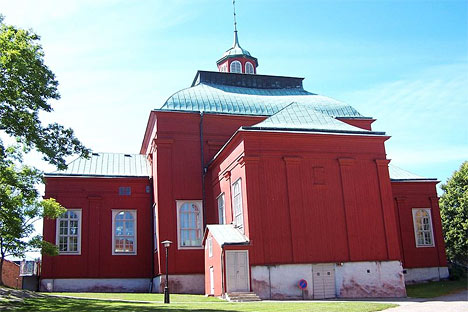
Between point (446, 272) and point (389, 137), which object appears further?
point (446, 272)

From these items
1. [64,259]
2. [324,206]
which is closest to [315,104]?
[324,206]

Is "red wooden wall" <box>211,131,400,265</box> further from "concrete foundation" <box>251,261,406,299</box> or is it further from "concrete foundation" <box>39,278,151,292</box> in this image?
"concrete foundation" <box>39,278,151,292</box>

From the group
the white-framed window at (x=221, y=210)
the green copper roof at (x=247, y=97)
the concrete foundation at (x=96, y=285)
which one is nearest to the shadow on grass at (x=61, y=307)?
the concrete foundation at (x=96, y=285)

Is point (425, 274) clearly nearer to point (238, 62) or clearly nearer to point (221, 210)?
point (221, 210)

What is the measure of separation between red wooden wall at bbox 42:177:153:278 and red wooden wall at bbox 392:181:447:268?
14473 mm

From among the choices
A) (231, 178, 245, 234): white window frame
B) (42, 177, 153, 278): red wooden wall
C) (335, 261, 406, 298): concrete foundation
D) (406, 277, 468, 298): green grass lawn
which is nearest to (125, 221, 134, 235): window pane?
(42, 177, 153, 278): red wooden wall

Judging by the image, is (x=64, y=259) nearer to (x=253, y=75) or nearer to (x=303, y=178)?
(x=303, y=178)

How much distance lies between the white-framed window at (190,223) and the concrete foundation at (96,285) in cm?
360

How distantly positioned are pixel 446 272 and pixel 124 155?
20.5 metres

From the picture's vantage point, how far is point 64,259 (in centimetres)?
2694

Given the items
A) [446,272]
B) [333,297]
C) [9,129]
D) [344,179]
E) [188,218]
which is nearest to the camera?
[9,129]

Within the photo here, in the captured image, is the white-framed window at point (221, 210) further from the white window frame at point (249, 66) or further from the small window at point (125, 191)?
the white window frame at point (249, 66)

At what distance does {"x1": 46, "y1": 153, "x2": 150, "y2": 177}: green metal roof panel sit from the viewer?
28938 mm

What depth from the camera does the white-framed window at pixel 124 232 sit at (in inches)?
1094
